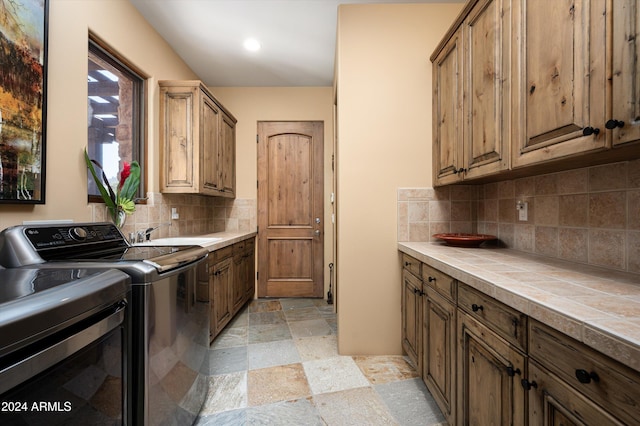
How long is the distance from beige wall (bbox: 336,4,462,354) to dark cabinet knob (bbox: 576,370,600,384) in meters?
1.60

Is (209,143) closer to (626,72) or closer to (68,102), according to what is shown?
(68,102)

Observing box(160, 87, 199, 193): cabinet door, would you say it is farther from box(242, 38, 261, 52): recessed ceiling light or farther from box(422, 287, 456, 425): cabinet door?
box(422, 287, 456, 425): cabinet door

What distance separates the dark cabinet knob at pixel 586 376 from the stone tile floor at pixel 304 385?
3.75ft

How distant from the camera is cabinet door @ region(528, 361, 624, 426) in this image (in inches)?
26.0

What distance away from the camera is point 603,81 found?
93 cm

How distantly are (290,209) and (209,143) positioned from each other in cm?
132

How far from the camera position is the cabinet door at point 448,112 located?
1.89 meters

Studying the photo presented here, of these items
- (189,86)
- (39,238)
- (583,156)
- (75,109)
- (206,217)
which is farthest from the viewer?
(206,217)

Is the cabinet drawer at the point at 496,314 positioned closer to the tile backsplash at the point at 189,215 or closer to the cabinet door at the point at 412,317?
the cabinet door at the point at 412,317

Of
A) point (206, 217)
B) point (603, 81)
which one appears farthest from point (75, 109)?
point (603, 81)

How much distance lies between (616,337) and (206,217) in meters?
3.66

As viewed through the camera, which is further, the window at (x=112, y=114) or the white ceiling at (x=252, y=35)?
the white ceiling at (x=252, y=35)

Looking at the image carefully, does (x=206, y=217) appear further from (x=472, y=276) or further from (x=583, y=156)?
(x=583, y=156)

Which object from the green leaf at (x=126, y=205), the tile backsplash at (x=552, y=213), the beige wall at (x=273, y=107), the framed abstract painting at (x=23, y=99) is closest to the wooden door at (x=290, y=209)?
the beige wall at (x=273, y=107)
